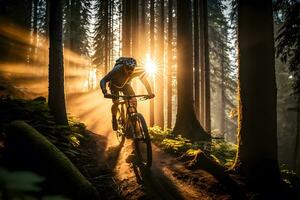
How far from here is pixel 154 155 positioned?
8.28 meters

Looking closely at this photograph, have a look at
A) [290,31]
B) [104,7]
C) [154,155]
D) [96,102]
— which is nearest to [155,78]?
[96,102]

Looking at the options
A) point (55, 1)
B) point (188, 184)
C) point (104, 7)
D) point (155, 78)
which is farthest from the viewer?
point (104, 7)

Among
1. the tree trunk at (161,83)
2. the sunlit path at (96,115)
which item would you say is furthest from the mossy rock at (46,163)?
the tree trunk at (161,83)

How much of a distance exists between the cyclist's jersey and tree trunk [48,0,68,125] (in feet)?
9.26

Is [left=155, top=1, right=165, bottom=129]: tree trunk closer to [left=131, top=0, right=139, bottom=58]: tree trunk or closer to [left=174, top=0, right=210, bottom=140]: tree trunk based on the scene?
[left=131, top=0, right=139, bottom=58]: tree trunk

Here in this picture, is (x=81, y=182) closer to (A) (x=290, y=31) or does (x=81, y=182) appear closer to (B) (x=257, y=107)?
(B) (x=257, y=107)

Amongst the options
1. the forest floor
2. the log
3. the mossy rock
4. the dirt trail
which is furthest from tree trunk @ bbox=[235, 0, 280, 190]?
the mossy rock

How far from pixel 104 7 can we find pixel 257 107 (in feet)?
91.1

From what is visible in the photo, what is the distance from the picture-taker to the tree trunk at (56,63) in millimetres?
9055

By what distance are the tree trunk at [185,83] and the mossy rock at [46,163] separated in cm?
740

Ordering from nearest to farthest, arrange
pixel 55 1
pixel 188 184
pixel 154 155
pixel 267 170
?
pixel 267 170 → pixel 188 184 → pixel 154 155 → pixel 55 1

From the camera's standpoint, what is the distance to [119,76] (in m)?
7.33

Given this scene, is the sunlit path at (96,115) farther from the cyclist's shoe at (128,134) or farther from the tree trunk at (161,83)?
the tree trunk at (161,83)

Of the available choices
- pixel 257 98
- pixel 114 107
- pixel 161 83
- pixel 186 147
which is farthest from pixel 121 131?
pixel 161 83
